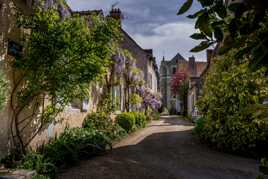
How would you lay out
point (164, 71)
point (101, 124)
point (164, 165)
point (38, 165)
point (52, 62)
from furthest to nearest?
point (164, 71) → point (101, 124) → point (164, 165) → point (52, 62) → point (38, 165)

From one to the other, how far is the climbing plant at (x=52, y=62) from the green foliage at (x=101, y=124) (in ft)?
13.2

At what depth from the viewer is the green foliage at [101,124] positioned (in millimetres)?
10938

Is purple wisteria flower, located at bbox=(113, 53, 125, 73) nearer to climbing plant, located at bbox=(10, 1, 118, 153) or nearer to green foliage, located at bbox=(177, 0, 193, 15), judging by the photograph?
climbing plant, located at bbox=(10, 1, 118, 153)

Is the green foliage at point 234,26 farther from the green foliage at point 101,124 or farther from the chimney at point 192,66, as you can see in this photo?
the chimney at point 192,66

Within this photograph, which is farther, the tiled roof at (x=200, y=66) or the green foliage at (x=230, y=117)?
the tiled roof at (x=200, y=66)

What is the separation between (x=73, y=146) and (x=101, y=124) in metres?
4.05

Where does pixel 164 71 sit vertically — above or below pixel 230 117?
above

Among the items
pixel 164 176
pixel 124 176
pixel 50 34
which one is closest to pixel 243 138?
pixel 164 176

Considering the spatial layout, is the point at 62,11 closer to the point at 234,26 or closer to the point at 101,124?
the point at 101,124

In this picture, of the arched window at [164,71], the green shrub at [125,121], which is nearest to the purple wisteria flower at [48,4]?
the green shrub at [125,121]

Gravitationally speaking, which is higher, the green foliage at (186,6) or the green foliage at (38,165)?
the green foliage at (186,6)

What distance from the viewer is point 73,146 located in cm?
756

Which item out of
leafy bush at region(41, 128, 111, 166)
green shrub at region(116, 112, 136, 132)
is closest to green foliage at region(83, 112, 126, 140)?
leafy bush at region(41, 128, 111, 166)

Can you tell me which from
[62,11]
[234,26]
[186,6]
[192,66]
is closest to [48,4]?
[62,11]
